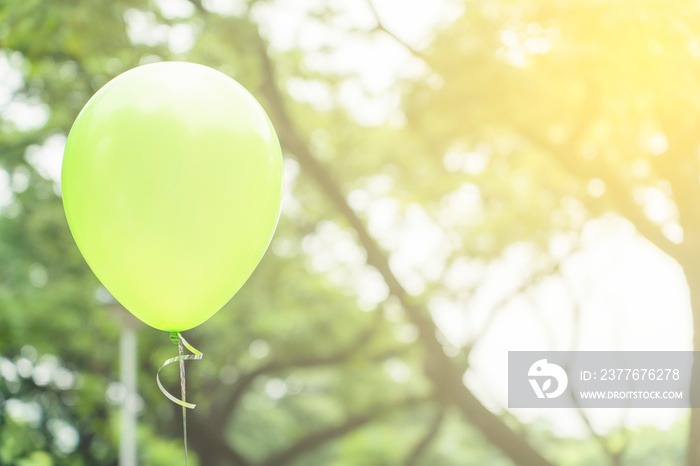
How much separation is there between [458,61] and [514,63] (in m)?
0.45

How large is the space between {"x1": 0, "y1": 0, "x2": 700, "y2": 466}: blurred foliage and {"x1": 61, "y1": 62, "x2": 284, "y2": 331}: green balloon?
223cm

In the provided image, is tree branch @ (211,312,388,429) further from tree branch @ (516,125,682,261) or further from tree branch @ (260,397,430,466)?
tree branch @ (516,125,682,261)

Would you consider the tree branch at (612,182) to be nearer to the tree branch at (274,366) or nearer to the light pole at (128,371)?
the light pole at (128,371)

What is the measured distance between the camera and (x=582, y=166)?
19.3 feet

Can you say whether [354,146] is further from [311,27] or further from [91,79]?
[91,79]

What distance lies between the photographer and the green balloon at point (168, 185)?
1.89 meters

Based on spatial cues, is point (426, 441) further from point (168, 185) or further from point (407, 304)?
point (168, 185)

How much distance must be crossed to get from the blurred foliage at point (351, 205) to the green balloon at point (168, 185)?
223cm

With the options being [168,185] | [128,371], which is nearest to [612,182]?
[168,185]

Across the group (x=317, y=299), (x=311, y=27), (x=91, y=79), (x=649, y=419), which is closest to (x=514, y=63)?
(x=311, y=27)

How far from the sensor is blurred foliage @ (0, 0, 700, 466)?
4922 millimetres

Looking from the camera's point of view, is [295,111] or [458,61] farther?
[295,111]

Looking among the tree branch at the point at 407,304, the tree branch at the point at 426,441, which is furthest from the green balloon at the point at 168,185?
the tree branch at the point at 426,441

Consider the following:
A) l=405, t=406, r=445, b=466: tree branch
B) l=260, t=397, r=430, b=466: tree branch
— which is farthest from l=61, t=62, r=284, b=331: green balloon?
l=260, t=397, r=430, b=466: tree branch
